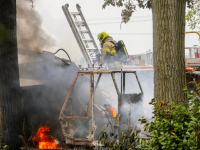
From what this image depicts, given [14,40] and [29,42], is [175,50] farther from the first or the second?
[29,42]

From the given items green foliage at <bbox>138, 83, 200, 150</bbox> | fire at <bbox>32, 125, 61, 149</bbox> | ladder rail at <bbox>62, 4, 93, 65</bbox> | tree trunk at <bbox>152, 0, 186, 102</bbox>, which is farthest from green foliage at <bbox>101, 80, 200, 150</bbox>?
ladder rail at <bbox>62, 4, 93, 65</bbox>

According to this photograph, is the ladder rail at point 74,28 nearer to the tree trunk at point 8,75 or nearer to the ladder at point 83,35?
the ladder at point 83,35

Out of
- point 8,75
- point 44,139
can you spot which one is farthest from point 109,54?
point 8,75

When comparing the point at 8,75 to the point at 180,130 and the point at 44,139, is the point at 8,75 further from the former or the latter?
the point at 180,130

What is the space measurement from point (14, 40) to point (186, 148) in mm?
4536

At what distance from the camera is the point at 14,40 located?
5746mm

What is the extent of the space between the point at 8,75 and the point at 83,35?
19.9 feet

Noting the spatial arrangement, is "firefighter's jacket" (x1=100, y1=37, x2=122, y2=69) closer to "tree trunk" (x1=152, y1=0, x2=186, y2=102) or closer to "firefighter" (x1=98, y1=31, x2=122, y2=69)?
"firefighter" (x1=98, y1=31, x2=122, y2=69)

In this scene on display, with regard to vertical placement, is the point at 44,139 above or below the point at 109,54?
below

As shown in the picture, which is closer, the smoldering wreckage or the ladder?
the smoldering wreckage

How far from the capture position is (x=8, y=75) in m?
5.63

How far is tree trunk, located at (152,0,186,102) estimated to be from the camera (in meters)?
4.30

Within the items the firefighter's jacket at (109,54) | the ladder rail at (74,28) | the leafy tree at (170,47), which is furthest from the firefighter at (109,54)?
the leafy tree at (170,47)

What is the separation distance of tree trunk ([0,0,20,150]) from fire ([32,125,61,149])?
67 centimetres
